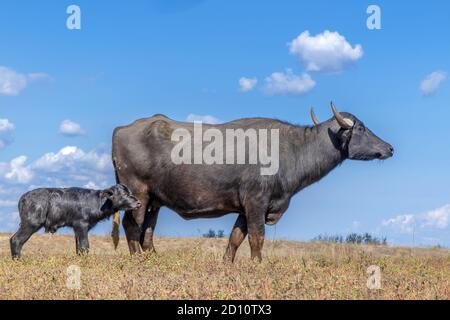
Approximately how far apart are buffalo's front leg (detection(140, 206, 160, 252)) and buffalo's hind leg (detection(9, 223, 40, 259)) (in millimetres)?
2312

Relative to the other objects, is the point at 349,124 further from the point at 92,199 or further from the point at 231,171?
the point at 92,199

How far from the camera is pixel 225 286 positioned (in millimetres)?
9039

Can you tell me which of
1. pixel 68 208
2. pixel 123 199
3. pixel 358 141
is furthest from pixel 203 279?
pixel 68 208

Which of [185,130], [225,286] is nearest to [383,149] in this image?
[185,130]

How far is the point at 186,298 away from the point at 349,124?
666 centimetres

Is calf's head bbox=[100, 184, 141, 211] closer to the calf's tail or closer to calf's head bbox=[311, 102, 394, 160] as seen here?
the calf's tail

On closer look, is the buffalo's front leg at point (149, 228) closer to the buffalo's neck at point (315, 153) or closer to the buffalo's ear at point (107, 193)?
the buffalo's ear at point (107, 193)

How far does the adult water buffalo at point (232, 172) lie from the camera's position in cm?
1332

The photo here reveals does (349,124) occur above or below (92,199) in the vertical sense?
above

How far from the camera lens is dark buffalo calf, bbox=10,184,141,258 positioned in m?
14.5

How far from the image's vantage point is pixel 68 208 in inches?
594
